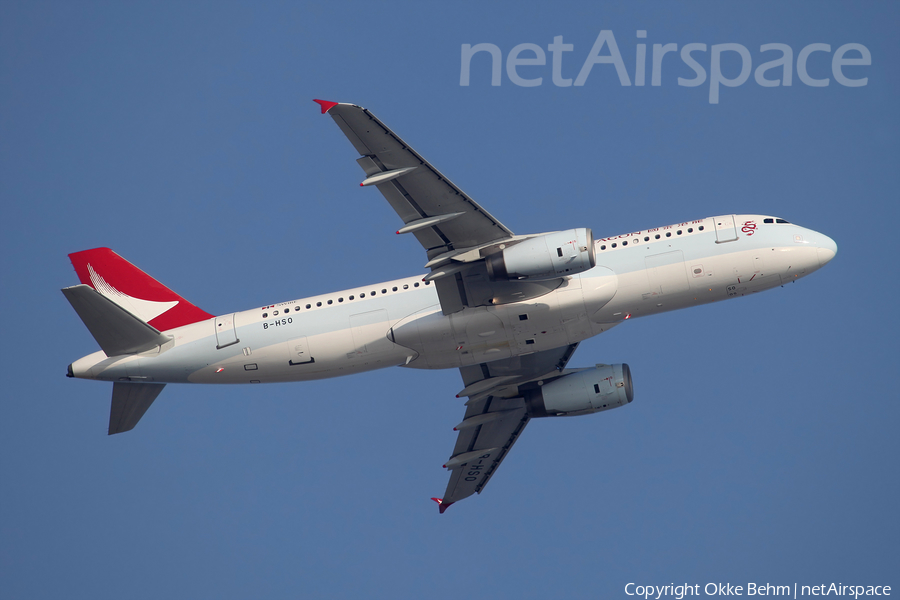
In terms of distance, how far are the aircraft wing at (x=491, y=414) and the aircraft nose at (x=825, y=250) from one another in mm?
12620

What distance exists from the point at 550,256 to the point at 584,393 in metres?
11.2

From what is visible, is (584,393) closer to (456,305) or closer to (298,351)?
(456,305)

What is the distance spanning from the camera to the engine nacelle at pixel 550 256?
3559 cm

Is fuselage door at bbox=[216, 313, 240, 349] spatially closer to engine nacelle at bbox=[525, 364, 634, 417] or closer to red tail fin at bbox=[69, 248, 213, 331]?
red tail fin at bbox=[69, 248, 213, 331]

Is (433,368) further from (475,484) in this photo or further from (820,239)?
(820,239)

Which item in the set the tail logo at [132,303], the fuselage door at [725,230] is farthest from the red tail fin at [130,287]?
the fuselage door at [725,230]

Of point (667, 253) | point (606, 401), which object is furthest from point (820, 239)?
point (606, 401)

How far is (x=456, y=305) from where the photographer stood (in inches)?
1510

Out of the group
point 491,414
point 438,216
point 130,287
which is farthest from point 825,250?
point 130,287

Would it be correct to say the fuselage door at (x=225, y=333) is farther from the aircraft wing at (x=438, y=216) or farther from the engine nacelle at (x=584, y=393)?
the engine nacelle at (x=584, y=393)

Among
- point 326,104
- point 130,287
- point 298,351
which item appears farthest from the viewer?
point 130,287

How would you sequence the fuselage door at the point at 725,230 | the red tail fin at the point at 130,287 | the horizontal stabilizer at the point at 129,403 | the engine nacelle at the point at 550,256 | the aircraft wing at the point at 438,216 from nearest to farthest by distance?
the aircraft wing at the point at 438,216, the engine nacelle at the point at 550,256, the fuselage door at the point at 725,230, the horizontal stabilizer at the point at 129,403, the red tail fin at the point at 130,287

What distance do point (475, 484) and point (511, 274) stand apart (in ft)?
57.6

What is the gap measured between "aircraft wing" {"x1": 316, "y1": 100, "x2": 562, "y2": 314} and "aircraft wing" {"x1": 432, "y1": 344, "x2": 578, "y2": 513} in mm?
7924
